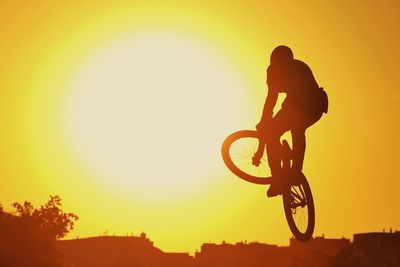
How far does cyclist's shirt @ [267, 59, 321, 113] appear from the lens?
70.6 feet

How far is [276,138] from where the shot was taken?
22.4m

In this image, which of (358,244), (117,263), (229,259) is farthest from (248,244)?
(358,244)

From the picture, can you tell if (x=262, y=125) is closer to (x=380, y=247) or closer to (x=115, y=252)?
(x=380, y=247)

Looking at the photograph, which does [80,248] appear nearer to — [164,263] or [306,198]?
[164,263]

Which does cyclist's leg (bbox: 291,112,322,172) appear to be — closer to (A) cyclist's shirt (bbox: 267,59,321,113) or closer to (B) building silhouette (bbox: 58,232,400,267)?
(A) cyclist's shirt (bbox: 267,59,321,113)

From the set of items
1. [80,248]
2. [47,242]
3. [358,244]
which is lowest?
[47,242]

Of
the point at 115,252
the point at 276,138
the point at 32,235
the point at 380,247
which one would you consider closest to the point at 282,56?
the point at 276,138

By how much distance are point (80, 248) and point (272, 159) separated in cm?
16335

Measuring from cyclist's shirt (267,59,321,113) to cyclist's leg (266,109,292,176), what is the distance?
453 mm

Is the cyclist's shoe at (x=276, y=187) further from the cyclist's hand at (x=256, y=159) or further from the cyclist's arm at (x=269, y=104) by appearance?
the cyclist's arm at (x=269, y=104)

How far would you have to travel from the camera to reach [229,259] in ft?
539

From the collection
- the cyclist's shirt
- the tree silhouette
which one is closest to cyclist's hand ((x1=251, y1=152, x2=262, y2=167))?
the cyclist's shirt

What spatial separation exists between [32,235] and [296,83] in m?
55.3

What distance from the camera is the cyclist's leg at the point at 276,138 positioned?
22156 millimetres
